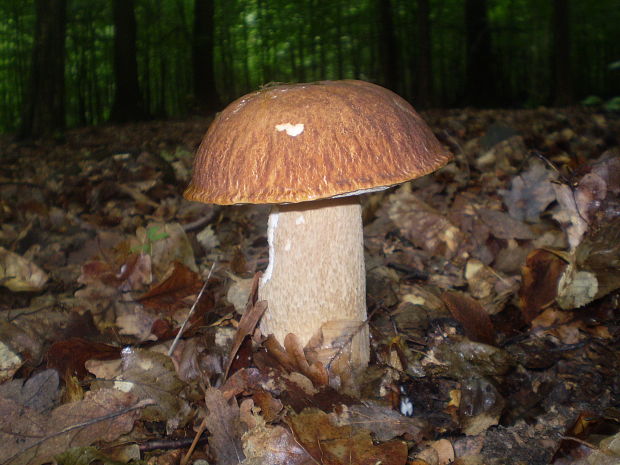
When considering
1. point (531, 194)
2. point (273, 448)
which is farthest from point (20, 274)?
point (531, 194)

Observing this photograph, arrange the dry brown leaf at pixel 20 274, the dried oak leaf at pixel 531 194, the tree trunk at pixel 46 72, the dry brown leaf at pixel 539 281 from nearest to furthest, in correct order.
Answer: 1. the dry brown leaf at pixel 539 281
2. the dry brown leaf at pixel 20 274
3. the dried oak leaf at pixel 531 194
4. the tree trunk at pixel 46 72

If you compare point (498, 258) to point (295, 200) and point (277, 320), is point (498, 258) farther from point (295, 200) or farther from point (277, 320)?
point (295, 200)

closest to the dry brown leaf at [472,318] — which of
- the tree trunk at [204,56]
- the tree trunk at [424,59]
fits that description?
the tree trunk at [424,59]

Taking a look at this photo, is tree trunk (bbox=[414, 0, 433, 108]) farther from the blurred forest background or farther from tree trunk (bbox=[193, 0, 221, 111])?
tree trunk (bbox=[193, 0, 221, 111])

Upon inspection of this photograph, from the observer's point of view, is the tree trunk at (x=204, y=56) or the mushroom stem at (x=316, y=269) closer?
the mushroom stem at (x=316, y=269)

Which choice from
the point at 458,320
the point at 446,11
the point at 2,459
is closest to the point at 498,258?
the point at 458,320

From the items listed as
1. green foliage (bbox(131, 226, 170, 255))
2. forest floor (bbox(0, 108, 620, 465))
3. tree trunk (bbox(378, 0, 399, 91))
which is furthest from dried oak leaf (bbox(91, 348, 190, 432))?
tree trunk (bbox(378, 0, 399, 91))

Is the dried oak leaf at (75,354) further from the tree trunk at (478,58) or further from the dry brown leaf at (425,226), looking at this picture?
the tree trunk at (478,58)
